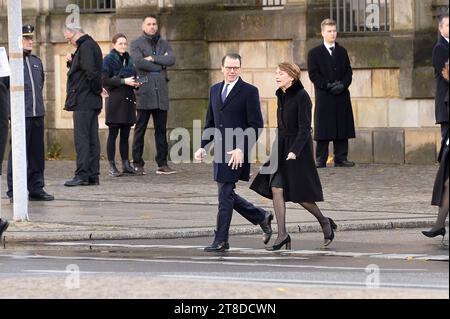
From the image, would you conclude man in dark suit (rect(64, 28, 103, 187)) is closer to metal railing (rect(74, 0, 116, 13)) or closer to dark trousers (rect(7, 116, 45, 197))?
dark trousers (rect(7, 116, 45, 197))

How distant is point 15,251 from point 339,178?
752 centimetres

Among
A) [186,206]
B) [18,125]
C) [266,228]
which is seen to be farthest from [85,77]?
[266,228]

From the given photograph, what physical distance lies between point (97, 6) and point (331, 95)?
16.5 feet

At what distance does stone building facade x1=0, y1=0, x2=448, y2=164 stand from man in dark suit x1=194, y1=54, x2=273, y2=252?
29.0ft

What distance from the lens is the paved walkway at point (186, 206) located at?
15.8 metres

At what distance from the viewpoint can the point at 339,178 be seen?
841 inches

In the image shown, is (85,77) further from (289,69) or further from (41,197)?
(289,69)

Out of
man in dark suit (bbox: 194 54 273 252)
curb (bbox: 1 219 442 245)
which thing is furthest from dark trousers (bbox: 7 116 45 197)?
man in dark suit (bbox: 194 54 273 252)

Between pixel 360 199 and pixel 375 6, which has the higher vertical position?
pixel 375 6

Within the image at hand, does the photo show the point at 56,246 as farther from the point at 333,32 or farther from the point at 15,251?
the point at 333,32

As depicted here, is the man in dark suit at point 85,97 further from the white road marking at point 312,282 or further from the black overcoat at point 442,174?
the white road marking at point 312,282

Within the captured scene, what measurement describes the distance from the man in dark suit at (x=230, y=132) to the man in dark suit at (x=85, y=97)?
Result: 6.07 m
